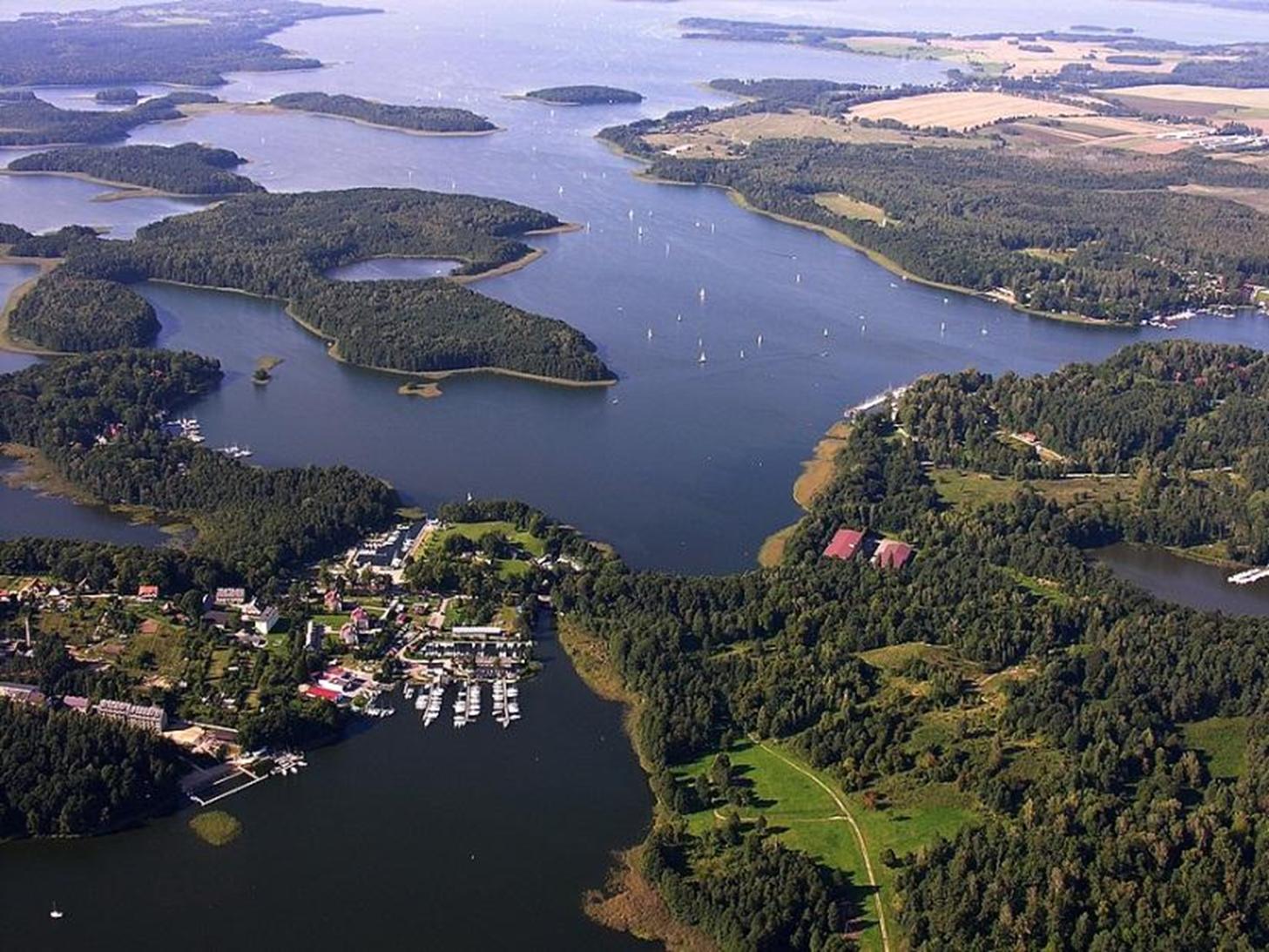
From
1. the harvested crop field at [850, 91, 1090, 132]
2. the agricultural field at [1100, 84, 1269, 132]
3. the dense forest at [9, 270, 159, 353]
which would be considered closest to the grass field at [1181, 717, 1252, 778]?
the dense forest at [9, 270, 159, 353]

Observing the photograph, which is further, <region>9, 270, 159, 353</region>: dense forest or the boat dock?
<region>9, 270, 159, 353</region>: dense forest

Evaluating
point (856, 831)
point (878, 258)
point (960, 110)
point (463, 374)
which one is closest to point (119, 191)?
point (463, 374)

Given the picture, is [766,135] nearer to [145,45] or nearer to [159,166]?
[159,166]

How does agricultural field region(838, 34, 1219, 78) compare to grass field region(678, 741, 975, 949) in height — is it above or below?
above

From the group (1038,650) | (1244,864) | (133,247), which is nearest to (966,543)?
(1038,650)

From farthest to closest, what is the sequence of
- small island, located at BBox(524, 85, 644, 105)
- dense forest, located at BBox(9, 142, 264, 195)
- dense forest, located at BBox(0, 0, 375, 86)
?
dense forest, located at BBox(0, 0, 375, 86), small island, located at BBox(524, 85, 644, 105), dense forest, located at BBox(9, 142, 264, 195)

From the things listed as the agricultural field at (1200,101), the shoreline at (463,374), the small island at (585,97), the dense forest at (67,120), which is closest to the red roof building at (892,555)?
the shoreline at (463,374)

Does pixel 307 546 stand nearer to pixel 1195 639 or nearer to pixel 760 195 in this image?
pixel 1195 639

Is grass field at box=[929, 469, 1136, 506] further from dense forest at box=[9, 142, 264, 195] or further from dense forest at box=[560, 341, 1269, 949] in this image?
dense forest at box=[9, 142, 264, 195]
